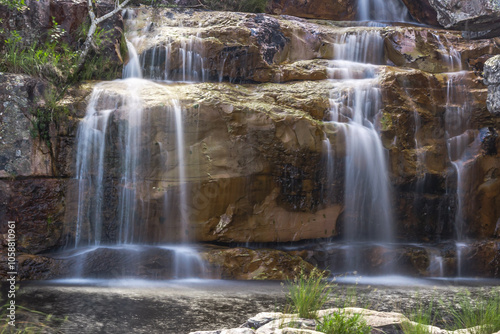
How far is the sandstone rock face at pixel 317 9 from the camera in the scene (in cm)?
1416

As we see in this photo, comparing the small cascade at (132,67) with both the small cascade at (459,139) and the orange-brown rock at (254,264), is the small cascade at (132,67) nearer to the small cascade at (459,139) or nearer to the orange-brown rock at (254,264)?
the orange-brown rock at (254,264)

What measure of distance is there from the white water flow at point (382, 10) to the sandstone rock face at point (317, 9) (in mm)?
318

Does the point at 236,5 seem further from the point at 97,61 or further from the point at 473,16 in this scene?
the point at 473,16

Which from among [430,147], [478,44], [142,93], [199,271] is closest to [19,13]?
[142,93]

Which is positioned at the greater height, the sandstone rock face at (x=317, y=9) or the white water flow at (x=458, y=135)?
the sandstone rock face at (x=317, y=9)

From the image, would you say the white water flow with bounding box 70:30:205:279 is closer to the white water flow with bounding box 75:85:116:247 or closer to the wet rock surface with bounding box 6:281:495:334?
the white water flow with bounding box 75:85:116:247

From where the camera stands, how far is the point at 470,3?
10.3 m

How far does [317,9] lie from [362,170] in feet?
24.0

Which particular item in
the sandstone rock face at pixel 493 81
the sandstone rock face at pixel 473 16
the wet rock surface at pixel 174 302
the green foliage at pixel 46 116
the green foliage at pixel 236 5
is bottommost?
the wet rock surface at pixel 174 302

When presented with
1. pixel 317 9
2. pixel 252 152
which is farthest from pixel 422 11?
pixel 252 152

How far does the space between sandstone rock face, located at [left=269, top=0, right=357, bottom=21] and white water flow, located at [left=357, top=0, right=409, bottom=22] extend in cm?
32

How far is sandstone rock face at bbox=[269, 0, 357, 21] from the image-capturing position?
1416cm

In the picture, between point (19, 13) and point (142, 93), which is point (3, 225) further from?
point (19, 13)

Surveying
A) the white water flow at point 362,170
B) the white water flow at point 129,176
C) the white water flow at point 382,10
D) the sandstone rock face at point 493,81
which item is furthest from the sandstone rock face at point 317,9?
the sandstone rock face at point 493,81
